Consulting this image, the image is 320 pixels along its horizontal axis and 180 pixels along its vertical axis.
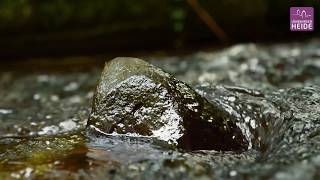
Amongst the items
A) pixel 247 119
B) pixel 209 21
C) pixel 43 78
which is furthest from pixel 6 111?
pixel 209 21

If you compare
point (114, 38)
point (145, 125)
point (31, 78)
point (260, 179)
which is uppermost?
point (114, 38)

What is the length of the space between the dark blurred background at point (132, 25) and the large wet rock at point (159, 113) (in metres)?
4.14

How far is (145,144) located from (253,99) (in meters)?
1.07

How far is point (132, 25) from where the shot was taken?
7309 mm

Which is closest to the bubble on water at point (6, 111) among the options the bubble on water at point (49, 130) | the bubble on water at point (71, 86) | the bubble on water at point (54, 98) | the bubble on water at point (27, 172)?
the bubble on water at point (54, 98)

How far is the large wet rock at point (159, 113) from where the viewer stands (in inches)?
109

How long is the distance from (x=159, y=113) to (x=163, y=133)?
13cm

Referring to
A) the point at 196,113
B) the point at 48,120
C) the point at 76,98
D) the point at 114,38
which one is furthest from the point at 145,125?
the point at 114,38

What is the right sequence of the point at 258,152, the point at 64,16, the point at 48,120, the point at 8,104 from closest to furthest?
the point at 258,152, the point at 48,120, the point at 8,104, the point at 64,16

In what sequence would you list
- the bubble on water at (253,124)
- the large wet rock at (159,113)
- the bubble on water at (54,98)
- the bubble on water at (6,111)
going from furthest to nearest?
the bubble on water at (54,98), the bubble on water at (6,111), the bubble on water at (253,124), the large wet rock at (159,113)

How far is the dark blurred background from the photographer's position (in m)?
6.91

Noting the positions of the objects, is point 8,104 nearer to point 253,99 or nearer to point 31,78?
point 31,78

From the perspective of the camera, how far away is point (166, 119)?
9.20 ft

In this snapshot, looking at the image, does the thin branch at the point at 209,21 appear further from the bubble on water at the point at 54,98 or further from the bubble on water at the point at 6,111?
the bubble on water at the point at 6,111
